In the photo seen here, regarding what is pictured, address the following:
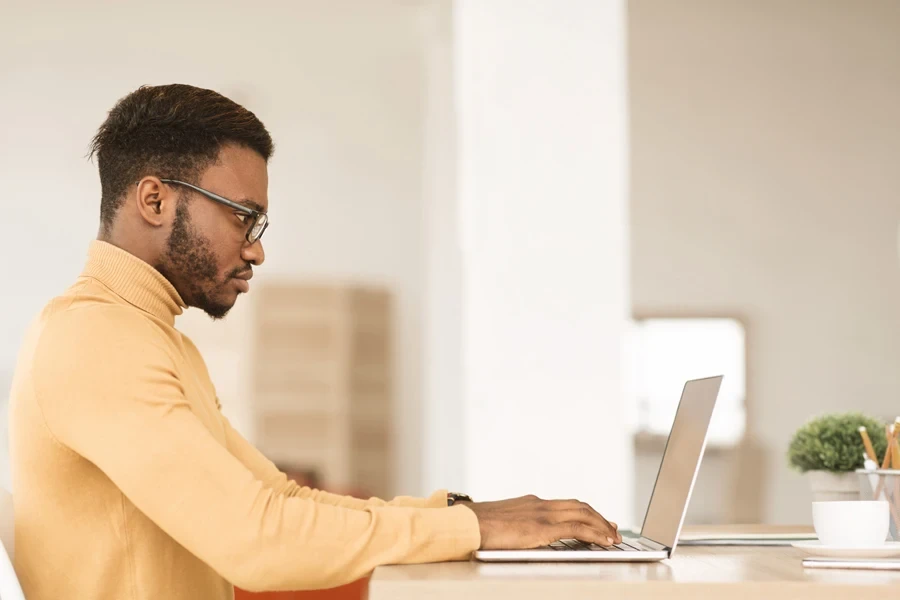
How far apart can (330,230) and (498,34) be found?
5587 millimetres

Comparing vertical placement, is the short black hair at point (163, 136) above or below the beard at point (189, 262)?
above

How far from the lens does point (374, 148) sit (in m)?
7.80

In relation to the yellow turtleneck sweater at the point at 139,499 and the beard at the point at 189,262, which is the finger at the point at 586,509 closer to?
the yellow turtleneck sweater at the point at 139,499

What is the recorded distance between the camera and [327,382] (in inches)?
336

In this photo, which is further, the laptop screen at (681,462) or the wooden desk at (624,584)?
the laptop screen at (681,462)

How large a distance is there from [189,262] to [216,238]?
0.04m

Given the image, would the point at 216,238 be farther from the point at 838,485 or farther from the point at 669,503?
the point at 838,485

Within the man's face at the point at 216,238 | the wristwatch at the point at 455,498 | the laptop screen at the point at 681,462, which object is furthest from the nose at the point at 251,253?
the laptop screen at the point at 681,462

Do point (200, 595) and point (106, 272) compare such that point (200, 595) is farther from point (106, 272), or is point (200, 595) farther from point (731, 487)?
Result: point (731, 487)

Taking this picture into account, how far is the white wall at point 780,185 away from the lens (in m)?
6.27

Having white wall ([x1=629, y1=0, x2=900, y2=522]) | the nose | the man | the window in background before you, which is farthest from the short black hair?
white wall ([x1=629, y1=0, x2=900, y2=522])

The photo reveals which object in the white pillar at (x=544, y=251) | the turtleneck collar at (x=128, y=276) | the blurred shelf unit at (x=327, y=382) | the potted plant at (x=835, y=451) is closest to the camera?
the turtleneck collar at (x=128, y=276)

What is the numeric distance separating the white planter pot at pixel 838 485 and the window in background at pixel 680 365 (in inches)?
178

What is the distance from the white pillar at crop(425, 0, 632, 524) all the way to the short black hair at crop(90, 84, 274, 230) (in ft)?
3.49
